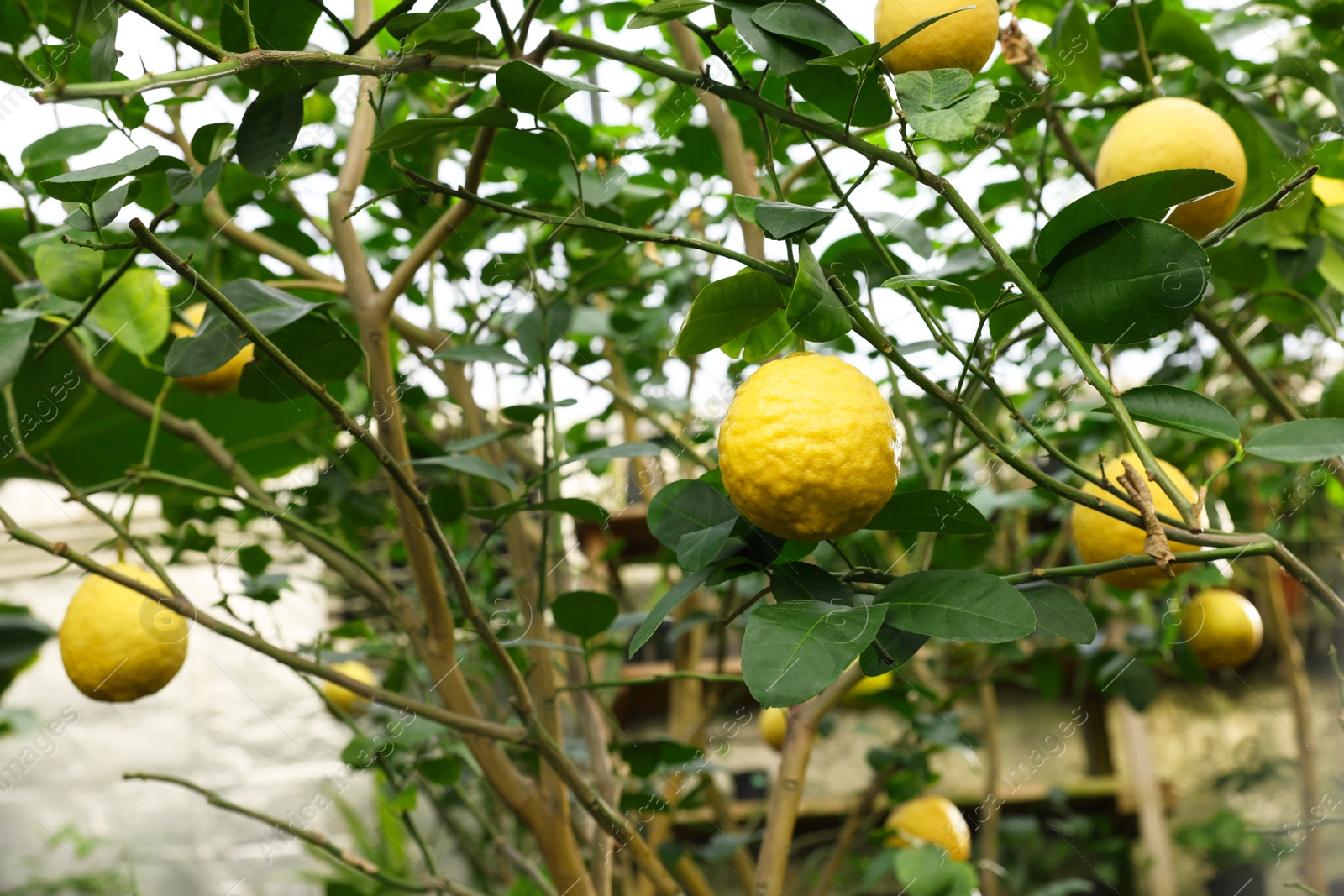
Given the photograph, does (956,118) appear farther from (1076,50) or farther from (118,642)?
(118,642)

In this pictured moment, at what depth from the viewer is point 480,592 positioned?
1.11 m

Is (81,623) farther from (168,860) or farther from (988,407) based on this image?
(168,860)

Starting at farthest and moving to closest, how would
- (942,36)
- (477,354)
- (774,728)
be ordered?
(774,728)
(477,354)
(942,36)

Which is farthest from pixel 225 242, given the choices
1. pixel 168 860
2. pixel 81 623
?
pixel 168 860

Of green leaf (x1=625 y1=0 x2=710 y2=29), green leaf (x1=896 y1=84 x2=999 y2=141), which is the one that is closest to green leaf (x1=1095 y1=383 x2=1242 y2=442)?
green leaf (x1=896 y1=84 x2=999 y2=141)

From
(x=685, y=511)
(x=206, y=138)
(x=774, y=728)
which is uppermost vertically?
(x=206, y=138)

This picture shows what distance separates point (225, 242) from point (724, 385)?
1.65 feet

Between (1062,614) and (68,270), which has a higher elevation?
(68,270)

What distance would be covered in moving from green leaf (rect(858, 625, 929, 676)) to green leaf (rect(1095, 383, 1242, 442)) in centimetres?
11

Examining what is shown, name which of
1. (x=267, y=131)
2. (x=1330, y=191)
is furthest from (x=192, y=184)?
(x=1330, y=191)

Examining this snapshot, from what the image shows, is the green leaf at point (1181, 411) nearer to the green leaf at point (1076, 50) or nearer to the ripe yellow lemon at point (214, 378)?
the green leaf at point (1076, 50)

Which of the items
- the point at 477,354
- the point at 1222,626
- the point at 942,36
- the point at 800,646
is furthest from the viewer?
the point at 1222,626

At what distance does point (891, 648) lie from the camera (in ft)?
1.24

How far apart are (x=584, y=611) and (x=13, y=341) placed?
1.20ft
